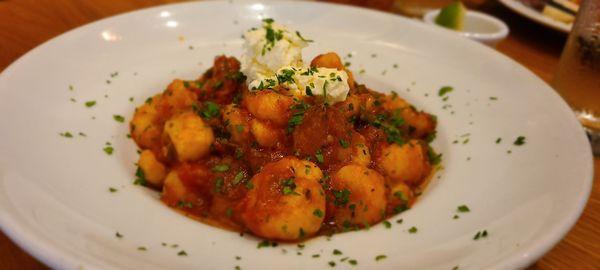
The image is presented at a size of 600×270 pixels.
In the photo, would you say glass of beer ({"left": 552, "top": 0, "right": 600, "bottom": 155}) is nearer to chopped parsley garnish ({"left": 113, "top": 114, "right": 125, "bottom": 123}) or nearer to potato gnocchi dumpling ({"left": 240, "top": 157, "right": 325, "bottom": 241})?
potato gnocchi dumpling ({"left": 240, "top": 157, "right": 325, "bottom": 241})

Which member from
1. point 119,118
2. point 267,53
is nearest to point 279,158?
point 267,53

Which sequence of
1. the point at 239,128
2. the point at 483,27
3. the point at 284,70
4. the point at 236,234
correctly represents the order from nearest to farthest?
1. the point at 236,234
2. the point at 239,128
3. the point at 284,70
4. the point at 483,27

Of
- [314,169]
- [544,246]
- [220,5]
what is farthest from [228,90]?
[544,246]

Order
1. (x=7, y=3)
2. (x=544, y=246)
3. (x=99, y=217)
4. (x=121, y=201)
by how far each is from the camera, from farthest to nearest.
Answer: (x=7, y=3) → (x=121, y=201) → (x=99, y=217) → (x=544, y=246)

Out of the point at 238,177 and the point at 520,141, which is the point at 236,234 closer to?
the point at 238,177

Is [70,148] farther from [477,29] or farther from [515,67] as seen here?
[477,29]
